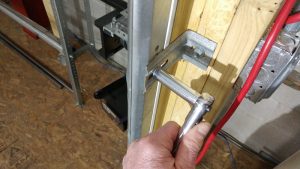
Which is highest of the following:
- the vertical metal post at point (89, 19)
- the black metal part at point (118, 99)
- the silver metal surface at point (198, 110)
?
the silver metal surface at point (198, 110)

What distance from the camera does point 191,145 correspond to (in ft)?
1.37

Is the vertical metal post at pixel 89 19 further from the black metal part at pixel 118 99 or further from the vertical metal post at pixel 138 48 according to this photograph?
the vertical metal post at pixel 138 48

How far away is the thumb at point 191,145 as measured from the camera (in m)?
0.41

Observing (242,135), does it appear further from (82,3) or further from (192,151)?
(82,3)

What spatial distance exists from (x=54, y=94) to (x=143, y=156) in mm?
1111

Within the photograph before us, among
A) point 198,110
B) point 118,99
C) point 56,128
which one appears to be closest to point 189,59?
point 198,110

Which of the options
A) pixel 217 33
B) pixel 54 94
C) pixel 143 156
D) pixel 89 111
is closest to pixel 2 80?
pixel 54 94

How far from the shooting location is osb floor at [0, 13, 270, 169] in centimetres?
114

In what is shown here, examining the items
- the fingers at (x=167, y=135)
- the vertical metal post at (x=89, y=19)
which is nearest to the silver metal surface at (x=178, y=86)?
the fingers at (x=167, y=135)

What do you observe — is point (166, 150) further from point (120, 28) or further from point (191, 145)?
point (120, 28)

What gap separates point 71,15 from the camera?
1581 mm

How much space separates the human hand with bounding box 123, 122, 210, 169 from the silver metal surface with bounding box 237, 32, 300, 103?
0.52 ft

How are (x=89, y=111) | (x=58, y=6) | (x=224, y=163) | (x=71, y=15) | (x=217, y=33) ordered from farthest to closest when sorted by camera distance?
1. (x=71, y=15)
2. (x=89, y=111)
3. (x=224, y=163)
4. (x=58, y=6)
5. (x=217, y=33)

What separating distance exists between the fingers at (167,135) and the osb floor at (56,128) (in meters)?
0.77
